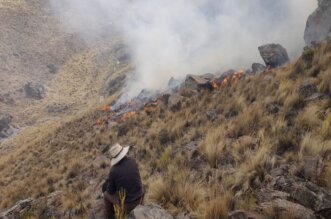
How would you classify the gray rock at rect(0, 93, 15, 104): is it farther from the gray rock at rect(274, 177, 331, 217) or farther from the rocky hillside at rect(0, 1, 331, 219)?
the gray rock at rect(274, 177, 331, 217)

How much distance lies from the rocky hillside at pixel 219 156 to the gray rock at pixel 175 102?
5 cm

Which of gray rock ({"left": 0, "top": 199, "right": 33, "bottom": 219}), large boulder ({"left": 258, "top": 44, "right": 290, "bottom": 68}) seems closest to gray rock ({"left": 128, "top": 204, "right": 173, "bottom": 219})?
gray rock ({"left": 0, "top": 199, "right": 33, "bottom": 219})

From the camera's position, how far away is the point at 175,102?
16.3m

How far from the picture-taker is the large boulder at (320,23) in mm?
18203

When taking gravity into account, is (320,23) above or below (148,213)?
above

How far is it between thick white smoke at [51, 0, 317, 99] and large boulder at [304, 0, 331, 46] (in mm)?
3341

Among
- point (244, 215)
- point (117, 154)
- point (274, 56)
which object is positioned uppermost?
point (274, 56)

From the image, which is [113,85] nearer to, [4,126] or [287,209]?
[4,126]

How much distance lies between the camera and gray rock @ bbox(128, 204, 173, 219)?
502 centimetres

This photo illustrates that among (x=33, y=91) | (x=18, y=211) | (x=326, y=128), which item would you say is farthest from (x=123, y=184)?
(x=33, y=91)

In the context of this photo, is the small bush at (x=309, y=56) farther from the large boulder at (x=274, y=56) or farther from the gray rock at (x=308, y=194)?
the gray rock at (x=308, y=194)

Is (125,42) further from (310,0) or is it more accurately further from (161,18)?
(310,0)

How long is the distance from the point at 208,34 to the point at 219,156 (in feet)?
94.4

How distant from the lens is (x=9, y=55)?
5597 cm
